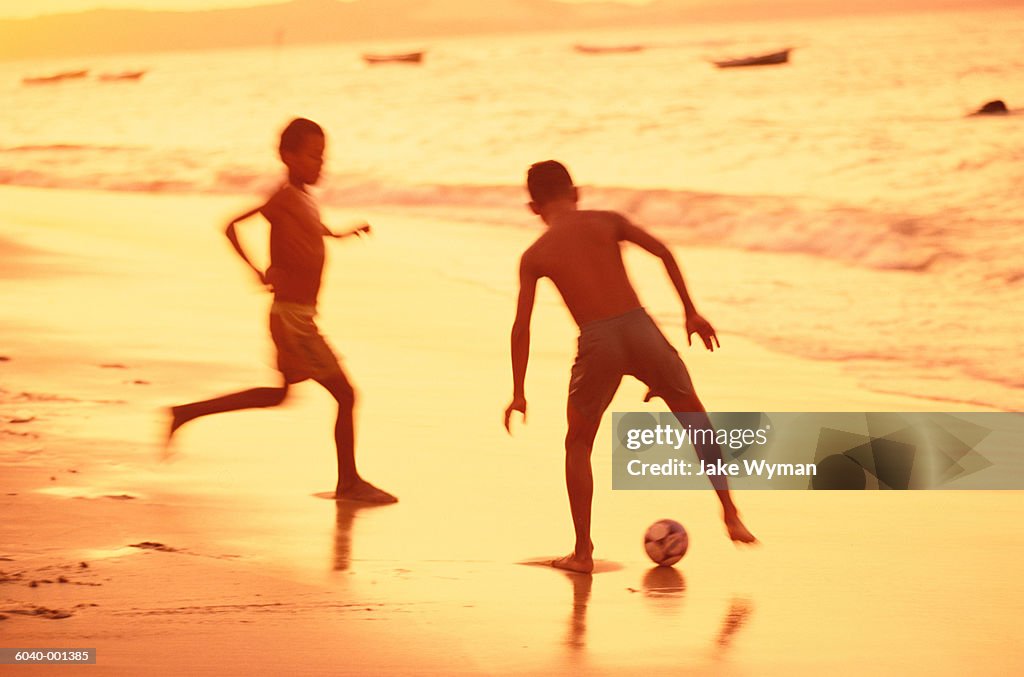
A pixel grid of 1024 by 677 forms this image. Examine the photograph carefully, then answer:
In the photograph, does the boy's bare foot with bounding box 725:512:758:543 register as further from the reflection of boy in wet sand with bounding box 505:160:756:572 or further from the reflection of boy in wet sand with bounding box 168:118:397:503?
the reflection of boy in wet sand with bounding box 168:118:397:503

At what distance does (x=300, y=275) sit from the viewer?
6.90 meters

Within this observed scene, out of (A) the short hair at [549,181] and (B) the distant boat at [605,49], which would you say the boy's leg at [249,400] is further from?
(B) the distant boat at [605,49]

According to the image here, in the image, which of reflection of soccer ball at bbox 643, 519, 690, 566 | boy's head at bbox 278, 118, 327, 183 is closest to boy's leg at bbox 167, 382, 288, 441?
boy's head at bbox 278, 118, 327, 183

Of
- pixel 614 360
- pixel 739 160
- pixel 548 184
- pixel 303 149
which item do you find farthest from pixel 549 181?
pixel 739 160

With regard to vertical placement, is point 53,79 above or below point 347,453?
above

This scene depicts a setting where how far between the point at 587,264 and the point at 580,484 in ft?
2.82

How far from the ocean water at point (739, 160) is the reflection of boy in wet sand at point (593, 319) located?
15.1 ft

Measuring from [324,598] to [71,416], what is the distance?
139 inches

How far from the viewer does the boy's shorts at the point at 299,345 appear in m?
Result: 6.86

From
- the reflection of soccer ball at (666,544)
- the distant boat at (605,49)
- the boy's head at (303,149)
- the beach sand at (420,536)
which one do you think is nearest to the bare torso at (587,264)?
the reflection of soccer ball at (666,544)

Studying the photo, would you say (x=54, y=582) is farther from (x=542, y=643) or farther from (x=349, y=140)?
(x=349, y=140)

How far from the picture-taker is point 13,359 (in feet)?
31.7

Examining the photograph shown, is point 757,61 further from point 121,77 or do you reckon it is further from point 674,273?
point 674,273

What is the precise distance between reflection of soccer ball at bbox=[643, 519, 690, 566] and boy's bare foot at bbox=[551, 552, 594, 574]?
25 cm
